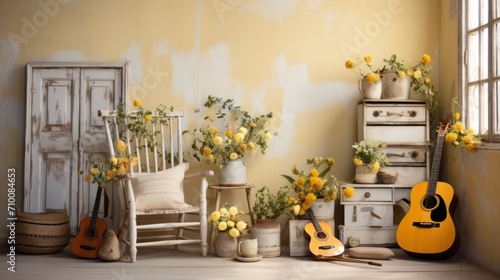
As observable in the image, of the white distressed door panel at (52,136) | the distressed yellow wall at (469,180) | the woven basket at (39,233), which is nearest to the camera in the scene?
the distressed yellow wall at (469,180)

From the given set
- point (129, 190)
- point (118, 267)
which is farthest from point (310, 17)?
point (118, 267)

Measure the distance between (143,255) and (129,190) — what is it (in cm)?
63

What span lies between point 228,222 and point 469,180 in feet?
6.35

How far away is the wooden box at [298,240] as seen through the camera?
4.76m

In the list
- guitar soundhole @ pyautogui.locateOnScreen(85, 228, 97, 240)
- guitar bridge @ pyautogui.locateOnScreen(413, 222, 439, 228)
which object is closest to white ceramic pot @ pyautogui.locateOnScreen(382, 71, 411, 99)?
guitar bridge @ pyautogui.locateOnScreen(413, 222, 439, 228)

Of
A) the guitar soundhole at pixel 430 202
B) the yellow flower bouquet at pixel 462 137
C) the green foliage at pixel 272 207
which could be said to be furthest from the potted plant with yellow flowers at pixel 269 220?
the yellow flower bouquet at pixel 462 137

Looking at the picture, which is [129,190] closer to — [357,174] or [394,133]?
[357,174]

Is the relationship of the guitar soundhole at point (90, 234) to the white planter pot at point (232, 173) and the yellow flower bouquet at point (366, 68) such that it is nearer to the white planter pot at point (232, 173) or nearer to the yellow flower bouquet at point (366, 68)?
the white planter pot at point (232, 173)

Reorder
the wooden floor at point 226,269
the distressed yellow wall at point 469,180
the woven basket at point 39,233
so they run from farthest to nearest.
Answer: the woven basket at point 39,233
the distressed yellow wall at point 469,180
the wooden floor at point 226,269

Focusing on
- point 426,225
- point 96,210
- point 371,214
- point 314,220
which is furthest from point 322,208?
point 96,210

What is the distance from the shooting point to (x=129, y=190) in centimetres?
450

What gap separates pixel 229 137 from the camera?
501 centimetres

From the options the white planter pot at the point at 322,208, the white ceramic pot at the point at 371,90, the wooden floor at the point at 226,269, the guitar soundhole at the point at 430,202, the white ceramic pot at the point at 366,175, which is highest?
the white ceramic pot at the point at 371,90

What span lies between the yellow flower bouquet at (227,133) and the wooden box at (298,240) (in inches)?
29.2
